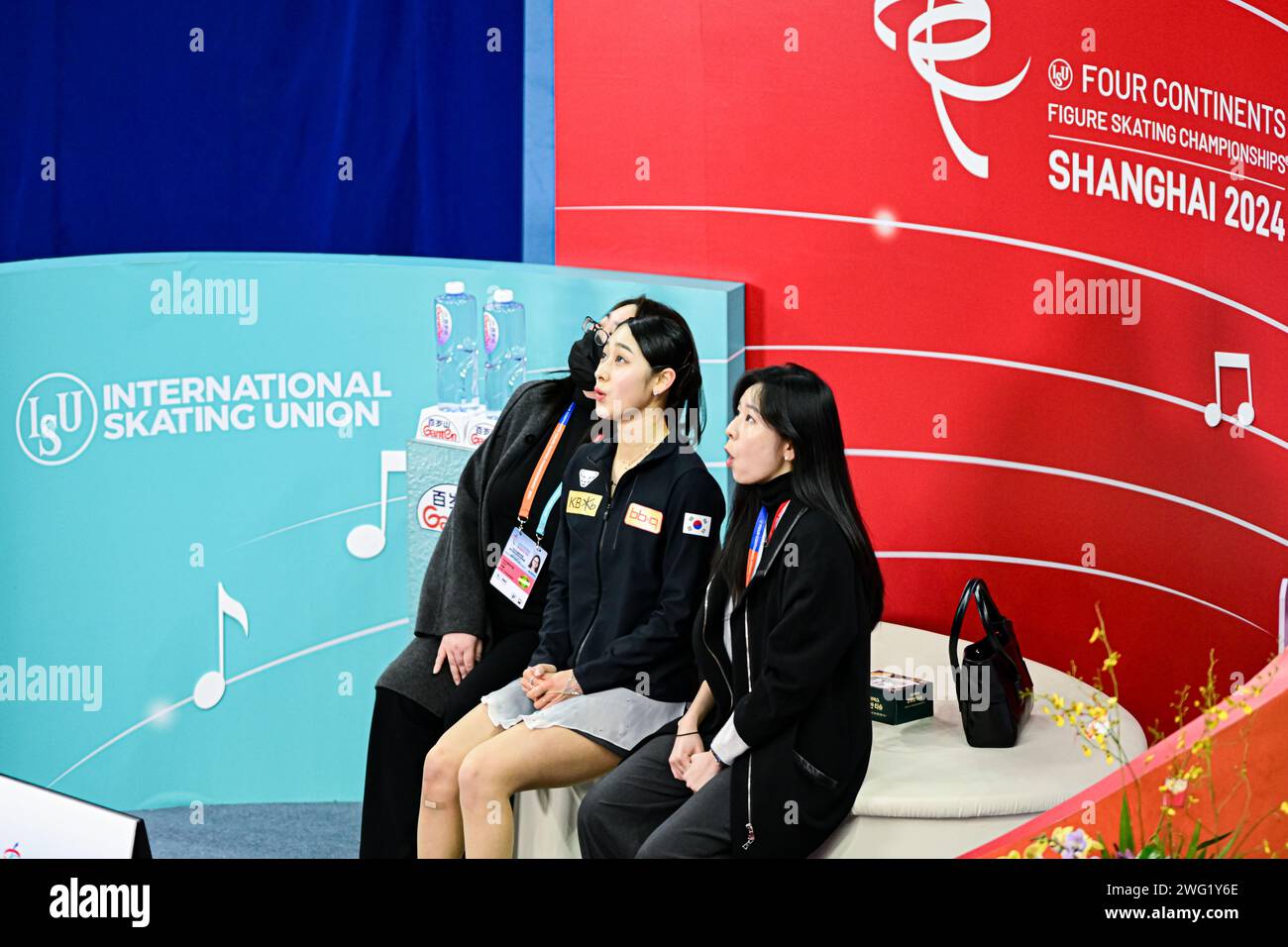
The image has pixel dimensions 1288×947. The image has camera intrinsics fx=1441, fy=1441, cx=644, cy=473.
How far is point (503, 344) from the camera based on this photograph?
165 inches

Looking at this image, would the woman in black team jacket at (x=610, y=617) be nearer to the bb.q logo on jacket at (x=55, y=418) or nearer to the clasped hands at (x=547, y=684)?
the clasped hands at (x=547, y=684)

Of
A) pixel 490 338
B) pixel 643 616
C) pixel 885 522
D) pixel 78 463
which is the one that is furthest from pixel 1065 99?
pixel 78 463

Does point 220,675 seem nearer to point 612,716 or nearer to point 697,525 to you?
point 612,716

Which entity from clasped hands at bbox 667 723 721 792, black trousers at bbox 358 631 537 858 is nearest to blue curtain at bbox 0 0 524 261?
black trousers at bbox 358 631 537 858

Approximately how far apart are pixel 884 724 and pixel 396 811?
3.67 ft

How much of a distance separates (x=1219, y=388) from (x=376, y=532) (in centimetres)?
249

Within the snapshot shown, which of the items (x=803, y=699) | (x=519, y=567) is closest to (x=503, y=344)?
(x=519, y=567)

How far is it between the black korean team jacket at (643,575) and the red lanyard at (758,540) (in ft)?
0.72

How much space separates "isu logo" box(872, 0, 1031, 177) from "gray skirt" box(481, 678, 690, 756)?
1.97 metres

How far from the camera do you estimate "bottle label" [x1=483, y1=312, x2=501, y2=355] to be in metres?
4.18

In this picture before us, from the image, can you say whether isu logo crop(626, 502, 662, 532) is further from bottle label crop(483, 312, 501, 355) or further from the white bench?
bottle label crop(483, 312, 501, 355)

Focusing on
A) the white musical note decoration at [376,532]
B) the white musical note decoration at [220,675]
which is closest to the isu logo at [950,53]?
the white musical note decoration at [376,532]

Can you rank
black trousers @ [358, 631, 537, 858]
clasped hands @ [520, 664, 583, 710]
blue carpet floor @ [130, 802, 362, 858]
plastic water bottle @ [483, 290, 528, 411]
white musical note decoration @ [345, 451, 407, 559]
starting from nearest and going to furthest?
clasped hands @ [520, 664, 583, 710] < black trousers @ [358, 631, 537, 858] < blue carpet floor @ [130, 802, 362, 858] < plastic water bottle @ [483, 290, 528, 411] < white musical note decoration @ [345, 451, 407, 559]
